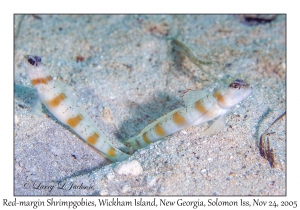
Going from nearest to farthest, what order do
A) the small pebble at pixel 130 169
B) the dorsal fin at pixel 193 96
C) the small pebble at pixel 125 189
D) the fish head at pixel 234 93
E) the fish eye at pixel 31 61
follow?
the small pebble at pixel 125 189 → the small pebble at pixel 130 169 → the fish head at pixel 234 93 → the dorsal fin at pixel 193 96 → the fish eye at pixel 31 61

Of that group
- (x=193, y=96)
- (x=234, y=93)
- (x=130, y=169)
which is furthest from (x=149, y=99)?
(x=130, y=169)

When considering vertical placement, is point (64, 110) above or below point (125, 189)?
above

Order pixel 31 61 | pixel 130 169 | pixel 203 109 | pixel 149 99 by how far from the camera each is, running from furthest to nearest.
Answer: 1. pixel 149 99
2. pixel 31 61
3. pixel 203 109
4. pixel 130 169

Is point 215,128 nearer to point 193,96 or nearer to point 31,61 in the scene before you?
point 193,96

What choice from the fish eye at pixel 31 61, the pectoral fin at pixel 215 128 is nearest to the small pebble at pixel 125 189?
the pectoral fin at pixel 215 128

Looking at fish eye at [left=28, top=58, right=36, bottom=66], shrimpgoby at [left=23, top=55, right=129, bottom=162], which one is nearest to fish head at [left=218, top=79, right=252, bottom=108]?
shrimpgoby at [left=23, top=55, right=129, bottom=162]

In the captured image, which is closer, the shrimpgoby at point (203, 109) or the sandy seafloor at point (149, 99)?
the sandy seafloor at point (149, 99)

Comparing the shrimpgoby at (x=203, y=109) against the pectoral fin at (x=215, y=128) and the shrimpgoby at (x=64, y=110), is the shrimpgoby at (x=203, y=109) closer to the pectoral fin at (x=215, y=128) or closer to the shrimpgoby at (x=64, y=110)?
the pectoral fin at (x=215, y=128)

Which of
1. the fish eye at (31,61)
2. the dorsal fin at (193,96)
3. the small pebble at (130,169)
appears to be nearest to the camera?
the small pebble at (130,169)

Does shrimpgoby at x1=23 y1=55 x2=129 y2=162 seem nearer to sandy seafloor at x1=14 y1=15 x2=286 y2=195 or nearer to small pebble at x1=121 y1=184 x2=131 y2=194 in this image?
sandy seafloor at x1=14 y1=15 x2=286 y2=195
